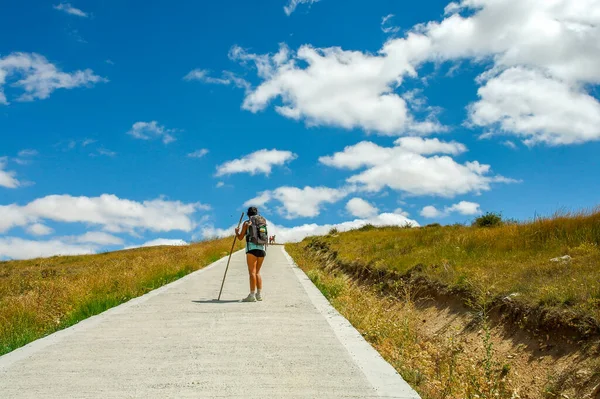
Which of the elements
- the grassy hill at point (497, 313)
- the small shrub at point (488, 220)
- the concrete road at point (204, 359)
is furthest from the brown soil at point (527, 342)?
the small shrub at point (488, 220)

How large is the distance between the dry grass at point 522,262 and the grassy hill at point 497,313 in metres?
0.02

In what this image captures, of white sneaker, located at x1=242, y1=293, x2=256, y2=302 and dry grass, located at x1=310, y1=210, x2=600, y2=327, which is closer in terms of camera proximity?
dry grass, located at x1=310, y1=210, x2=600, y2=327

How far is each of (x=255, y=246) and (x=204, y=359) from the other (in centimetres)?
545

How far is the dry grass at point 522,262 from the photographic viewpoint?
8.20 m

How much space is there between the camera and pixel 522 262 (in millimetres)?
11422

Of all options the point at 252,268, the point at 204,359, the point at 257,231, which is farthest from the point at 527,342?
the point at 257,231

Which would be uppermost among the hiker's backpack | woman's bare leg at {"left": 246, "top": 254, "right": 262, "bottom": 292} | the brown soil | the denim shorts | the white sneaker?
the hiker's backpack

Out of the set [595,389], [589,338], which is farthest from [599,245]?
[595,389]

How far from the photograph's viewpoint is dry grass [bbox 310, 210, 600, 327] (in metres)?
8.20

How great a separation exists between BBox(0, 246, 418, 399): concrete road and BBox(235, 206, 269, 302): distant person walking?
4.39 ft

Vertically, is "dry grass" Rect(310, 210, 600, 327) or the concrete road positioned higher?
"dry grass" Rect(310, 210, 600, 327)

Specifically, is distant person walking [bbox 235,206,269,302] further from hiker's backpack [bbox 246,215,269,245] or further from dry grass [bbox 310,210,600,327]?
dry grass [bbox 310,210,600,327]

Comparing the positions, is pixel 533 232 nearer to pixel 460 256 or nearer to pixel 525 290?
pixel 460 256

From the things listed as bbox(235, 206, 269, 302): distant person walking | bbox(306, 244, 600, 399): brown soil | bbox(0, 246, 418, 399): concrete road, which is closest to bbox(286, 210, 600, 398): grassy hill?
bbox(306, 244, 600, 399): brown soil
